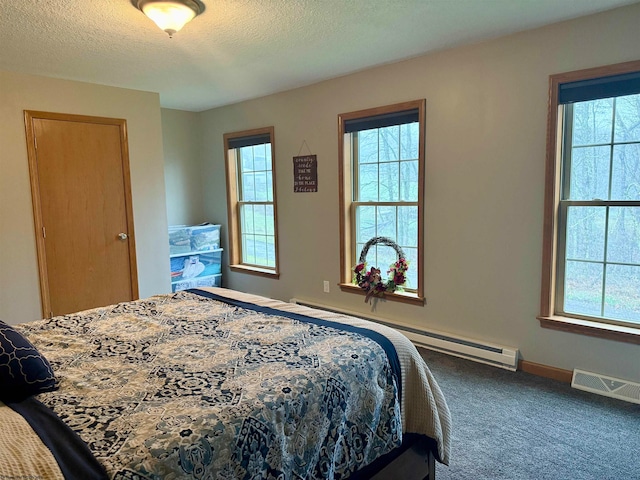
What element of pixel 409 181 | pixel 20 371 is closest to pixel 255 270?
pixel 409 181

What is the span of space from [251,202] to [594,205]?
11.4 feet

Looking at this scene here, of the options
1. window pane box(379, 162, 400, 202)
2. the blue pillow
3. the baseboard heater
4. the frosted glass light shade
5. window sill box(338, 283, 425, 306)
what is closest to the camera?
the blue pillow

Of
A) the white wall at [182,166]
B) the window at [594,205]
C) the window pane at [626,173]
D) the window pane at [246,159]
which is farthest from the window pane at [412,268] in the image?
the white wall at [182,166]

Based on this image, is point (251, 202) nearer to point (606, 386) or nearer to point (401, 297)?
point (401, 297)

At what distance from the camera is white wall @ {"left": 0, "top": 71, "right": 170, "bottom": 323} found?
3.51 m

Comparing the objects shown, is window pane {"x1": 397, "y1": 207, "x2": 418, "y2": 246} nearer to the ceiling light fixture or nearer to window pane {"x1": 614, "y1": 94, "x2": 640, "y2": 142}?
window pane {"x1": 614, "y1": 94, "x2": 640, "y2": 142}

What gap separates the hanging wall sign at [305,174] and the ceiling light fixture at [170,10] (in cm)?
201

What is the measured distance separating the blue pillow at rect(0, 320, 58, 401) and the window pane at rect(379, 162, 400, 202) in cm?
294

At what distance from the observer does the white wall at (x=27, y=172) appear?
11.5 feet

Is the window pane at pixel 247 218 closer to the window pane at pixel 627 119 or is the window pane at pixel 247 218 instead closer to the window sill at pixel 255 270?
the window sill at pixel 255 270

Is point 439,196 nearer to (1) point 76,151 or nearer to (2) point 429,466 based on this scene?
(2) point 429,466

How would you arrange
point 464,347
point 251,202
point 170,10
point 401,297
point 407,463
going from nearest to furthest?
point 407,463, point 170,10, point 464,347, point 401,297, point 251,202

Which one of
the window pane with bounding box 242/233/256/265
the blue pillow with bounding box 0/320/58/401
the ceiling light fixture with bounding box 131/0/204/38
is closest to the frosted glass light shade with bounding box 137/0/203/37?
the ceiling light fixture with bounding box 131/0/204/38

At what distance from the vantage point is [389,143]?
12.4 ft
